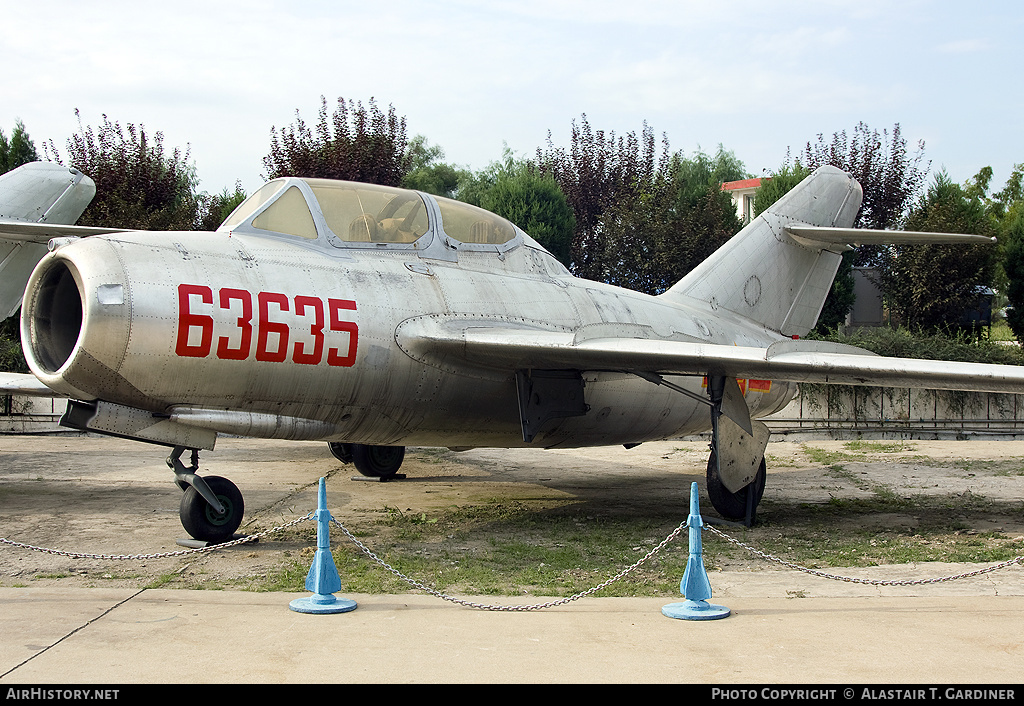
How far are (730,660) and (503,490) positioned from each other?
25.1 ft

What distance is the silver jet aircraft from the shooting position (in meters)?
6.78

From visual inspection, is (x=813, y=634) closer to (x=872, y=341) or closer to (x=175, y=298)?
(x=175, y=298)

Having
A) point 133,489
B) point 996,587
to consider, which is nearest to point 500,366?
point 996,587

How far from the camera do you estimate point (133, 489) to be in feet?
36.7

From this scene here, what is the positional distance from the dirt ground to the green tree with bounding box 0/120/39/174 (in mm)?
15148

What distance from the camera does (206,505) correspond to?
25.4 ft

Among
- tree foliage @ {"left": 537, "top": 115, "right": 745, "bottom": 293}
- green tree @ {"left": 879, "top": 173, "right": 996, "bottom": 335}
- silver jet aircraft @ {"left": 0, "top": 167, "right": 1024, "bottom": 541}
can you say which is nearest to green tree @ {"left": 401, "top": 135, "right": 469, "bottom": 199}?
tree foliage @ {"left": 537, "top": 115, "right": 745, "bottom": 293}

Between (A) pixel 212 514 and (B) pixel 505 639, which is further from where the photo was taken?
(A) pixel 212 514

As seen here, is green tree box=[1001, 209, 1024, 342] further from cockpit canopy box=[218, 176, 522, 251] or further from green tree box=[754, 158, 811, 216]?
cockpit canopy box=[218, 176, 522, 251]

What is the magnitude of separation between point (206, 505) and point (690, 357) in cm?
444

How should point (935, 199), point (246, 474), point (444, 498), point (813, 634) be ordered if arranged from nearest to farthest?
point (813, 634), point (444, 498), point (246, 474), point (935, 199)

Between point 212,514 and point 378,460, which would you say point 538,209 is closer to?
point 378,460

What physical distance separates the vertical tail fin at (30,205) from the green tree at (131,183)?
8.83m

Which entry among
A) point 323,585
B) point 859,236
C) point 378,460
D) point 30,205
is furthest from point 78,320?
point 859,236
